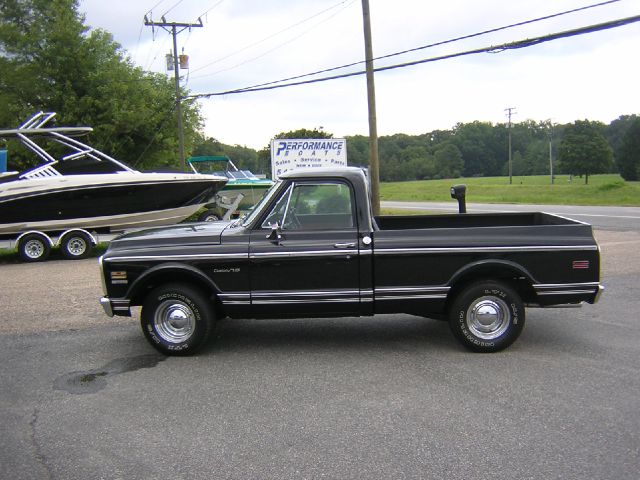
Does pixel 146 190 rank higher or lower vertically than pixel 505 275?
higher

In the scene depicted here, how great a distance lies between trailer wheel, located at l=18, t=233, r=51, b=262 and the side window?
33.7 ft

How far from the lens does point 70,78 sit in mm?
23688

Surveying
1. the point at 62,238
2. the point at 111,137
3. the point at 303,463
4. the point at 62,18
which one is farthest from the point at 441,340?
the point at 62,18

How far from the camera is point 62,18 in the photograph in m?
23.8

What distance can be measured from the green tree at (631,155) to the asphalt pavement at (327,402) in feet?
271

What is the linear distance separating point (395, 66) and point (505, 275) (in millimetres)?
9752

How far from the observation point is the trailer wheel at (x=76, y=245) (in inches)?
551

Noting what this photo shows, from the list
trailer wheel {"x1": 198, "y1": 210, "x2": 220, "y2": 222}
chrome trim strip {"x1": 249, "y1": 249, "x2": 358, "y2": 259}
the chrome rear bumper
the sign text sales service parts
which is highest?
the sign text sales service parts

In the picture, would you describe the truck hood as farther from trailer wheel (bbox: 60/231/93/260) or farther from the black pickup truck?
trailer wheel (bbox: 60/231/93/260)

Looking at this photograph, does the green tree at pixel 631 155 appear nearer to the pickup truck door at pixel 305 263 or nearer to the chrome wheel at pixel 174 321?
the pickup truck door at pixel 305 263

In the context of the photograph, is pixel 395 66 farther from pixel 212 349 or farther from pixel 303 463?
pixel 303 463

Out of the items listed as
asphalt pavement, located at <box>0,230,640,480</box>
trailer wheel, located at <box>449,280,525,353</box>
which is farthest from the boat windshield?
trailer wheel, located at <box>449,280,525,353</box>

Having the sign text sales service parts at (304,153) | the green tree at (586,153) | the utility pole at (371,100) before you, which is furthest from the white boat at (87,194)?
the green tree at (586,153)

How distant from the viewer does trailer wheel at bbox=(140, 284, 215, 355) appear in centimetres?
560
